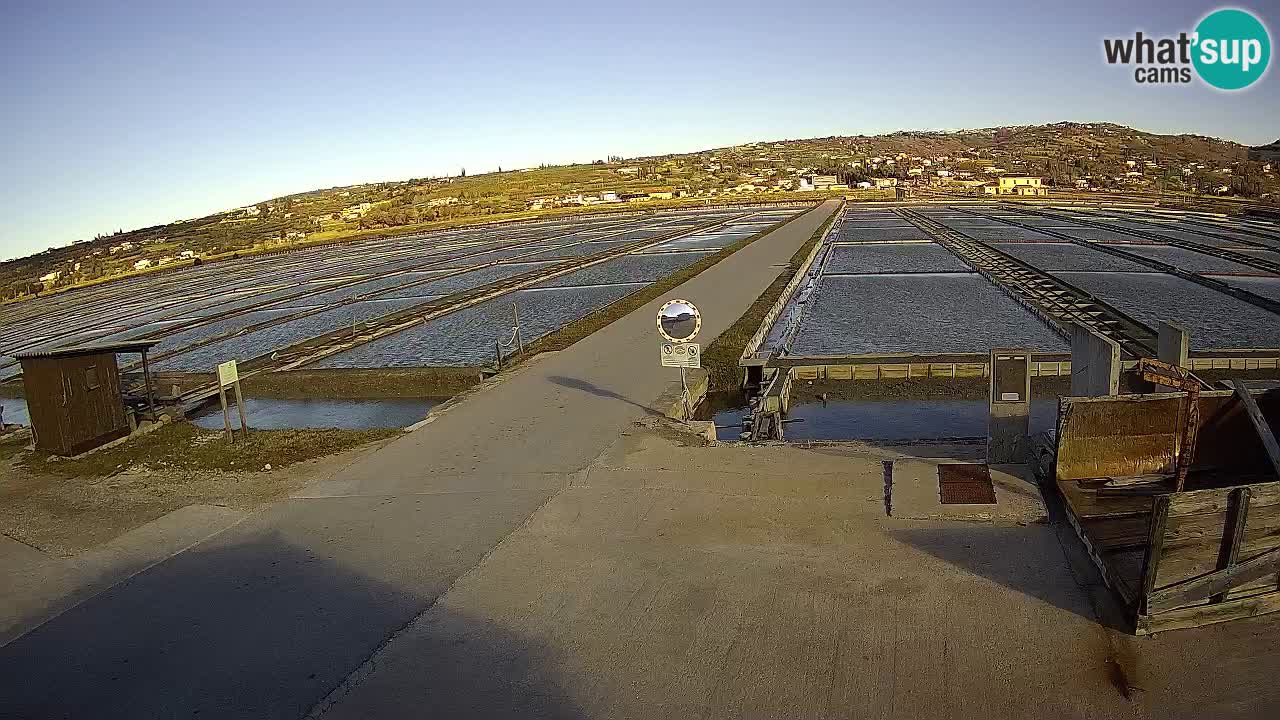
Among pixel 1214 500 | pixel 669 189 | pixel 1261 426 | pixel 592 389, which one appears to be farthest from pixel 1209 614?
pixel 669 189

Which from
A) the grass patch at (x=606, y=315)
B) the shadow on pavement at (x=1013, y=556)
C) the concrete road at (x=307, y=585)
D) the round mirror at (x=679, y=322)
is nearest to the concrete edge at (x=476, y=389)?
the concrete road at (x=307, y=585)

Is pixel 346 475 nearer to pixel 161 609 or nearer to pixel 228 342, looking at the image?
pixel 161 609

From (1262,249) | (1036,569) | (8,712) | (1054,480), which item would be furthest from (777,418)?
(1262,249)

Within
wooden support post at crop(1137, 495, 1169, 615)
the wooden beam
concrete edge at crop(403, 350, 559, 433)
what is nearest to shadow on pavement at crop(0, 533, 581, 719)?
wooden support post at crop(1137, 495, 1169, 615)

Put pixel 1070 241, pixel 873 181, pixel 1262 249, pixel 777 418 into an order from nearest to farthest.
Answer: pixel 777 418, pixel 1262 249, pixel 1070 241, pixel 873 181

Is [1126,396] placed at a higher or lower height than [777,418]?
higher

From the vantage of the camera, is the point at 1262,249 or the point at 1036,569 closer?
the point at 1036,569
